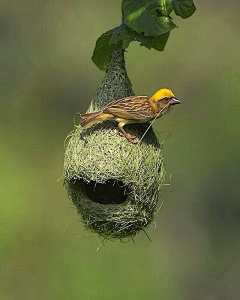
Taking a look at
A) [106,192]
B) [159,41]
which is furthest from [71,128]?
[159,41]

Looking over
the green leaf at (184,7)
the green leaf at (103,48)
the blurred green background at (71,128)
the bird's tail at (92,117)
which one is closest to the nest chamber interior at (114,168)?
the green leaf at (103,48)

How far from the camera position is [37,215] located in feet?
35.0

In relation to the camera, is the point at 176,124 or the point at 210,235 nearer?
the point at 176,124

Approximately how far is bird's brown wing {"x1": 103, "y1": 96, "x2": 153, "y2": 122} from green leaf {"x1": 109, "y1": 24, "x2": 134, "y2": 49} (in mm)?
328

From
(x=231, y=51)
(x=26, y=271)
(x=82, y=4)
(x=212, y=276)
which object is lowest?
(x=212, y=276)

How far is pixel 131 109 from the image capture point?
5.32m

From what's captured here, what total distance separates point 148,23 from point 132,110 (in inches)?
19.7

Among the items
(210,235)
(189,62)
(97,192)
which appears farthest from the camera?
(210,235)

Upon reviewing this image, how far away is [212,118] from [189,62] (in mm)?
776

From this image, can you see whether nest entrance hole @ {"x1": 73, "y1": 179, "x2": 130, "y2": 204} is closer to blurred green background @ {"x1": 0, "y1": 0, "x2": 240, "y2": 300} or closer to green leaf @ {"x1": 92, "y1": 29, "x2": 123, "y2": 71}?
green leaf @ {"x1": 92, "y1": 29, "x2": 123, "y2": 71}

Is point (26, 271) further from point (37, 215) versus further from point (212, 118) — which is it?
point (212, 118)

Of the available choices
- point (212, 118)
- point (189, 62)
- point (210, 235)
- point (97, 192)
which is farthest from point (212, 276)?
point (97, 192)

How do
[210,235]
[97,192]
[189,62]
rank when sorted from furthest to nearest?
[210,235] → [189,62] → [97,192]

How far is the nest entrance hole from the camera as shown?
235 inches
